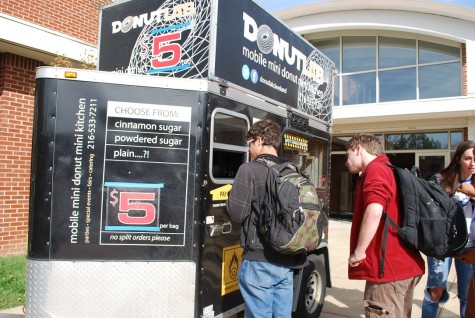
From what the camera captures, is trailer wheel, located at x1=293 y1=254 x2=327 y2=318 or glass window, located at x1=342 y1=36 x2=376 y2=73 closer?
trailer wheel, located at x1=293 y1=254 x2=327 y2=318

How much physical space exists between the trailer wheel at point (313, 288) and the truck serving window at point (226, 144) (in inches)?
59.5

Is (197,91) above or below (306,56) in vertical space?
below

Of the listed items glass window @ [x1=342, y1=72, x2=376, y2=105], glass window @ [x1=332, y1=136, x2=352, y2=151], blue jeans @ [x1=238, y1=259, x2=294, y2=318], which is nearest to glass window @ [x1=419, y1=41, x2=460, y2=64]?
glass window @ [x1=342, y1=72, x2=376, y2=105]

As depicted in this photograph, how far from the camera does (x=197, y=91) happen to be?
289cm

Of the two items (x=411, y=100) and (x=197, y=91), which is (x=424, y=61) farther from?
(x=197, y=91)

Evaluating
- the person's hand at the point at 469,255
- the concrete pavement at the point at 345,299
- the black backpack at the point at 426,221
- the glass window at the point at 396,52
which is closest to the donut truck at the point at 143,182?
the black backpack at the point at 426,221

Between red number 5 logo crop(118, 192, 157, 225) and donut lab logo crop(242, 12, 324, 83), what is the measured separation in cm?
179

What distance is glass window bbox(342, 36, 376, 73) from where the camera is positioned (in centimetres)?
1372

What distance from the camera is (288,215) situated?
Result: 2.46m

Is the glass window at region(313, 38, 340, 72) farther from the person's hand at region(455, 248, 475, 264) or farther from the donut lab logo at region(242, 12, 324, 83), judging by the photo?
the person's hand at region(455, 248, 475, 264)

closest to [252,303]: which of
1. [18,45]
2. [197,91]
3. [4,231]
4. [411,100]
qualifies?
[197,91]

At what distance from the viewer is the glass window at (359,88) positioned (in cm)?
1346

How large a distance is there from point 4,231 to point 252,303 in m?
5.17

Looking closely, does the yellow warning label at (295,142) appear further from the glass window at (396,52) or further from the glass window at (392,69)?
the glass window at (396,52)
